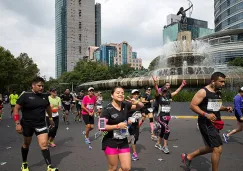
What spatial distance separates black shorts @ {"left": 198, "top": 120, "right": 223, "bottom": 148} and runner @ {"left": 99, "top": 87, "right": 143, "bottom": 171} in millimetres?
1529

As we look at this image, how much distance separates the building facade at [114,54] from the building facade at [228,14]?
59229 mm

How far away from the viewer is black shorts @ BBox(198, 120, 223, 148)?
4.41 meters

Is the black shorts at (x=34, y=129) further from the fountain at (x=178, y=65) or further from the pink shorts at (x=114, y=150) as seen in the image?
the fountain at (x=178, y=65)

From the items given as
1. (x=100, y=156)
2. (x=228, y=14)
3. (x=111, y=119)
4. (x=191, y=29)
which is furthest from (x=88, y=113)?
(x=191, y=29)

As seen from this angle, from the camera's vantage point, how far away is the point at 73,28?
143 metres

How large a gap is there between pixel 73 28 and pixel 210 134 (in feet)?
476

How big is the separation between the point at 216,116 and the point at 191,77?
17232 millimetres

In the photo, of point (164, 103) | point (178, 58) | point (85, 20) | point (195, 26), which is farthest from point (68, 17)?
point (164, 103)

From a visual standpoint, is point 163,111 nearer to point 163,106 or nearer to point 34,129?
point 163,106

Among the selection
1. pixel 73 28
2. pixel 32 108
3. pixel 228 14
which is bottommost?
pixel 32 108

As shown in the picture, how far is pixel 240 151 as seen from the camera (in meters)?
6.86

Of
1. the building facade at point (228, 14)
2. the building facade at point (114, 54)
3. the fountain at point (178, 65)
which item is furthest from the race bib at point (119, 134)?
the building facade at point (114, 54)

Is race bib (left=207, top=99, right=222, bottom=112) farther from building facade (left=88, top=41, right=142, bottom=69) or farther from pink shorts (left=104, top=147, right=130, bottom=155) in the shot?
building facade (left=88, top=41, right=142, bottom=69)

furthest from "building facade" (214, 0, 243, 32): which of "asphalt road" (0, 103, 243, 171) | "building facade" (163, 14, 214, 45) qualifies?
"asphalt road" (0, 103, 243, 171)
